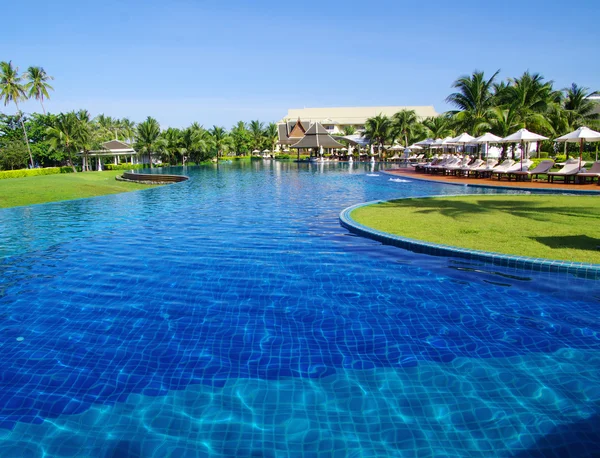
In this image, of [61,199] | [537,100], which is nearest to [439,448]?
[61,199]

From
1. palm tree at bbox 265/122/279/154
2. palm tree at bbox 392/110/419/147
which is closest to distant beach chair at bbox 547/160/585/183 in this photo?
palm tree at bbox 392/110/419/147

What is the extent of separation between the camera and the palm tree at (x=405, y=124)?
4944 cm

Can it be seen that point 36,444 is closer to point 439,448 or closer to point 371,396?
point 371,396

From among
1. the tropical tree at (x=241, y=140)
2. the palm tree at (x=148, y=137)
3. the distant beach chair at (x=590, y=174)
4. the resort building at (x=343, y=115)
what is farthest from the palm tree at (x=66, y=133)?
the resort building at (x=343, y=115)

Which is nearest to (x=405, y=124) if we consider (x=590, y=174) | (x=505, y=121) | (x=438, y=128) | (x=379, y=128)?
(x=379, y=128)

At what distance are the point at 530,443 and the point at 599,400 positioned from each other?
0.96 meters

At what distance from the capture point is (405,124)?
49.8m

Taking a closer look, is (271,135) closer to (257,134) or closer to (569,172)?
(257,134)

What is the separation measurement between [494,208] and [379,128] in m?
43.4

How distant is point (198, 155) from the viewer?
5547 cm

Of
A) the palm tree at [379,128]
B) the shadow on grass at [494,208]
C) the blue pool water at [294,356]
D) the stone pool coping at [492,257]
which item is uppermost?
the palm tree at [379,128]

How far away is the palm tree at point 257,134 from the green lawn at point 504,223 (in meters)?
60.6

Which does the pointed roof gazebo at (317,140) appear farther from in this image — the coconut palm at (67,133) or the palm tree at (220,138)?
the coconut palm at (67,133)

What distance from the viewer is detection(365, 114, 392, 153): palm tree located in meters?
52.1
